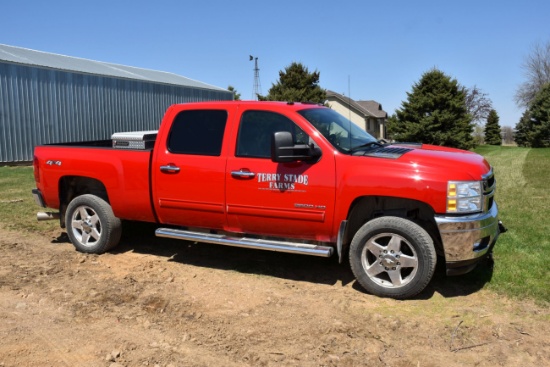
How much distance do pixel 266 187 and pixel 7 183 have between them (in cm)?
1163

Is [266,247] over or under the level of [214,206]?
under

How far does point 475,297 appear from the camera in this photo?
187 inches

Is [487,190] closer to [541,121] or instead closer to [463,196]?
[463,196]

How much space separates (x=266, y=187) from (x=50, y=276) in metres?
2.68

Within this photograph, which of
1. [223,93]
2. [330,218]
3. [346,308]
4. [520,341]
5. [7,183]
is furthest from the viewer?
[223,93]

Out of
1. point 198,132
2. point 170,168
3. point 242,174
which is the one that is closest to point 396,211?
point 242,174

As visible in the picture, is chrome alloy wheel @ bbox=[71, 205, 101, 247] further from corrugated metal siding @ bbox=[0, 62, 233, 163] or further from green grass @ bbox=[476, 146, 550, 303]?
corrugated metal siding @ bbox=[0, 62, 233, 163]

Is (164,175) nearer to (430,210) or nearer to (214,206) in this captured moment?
(214,206)

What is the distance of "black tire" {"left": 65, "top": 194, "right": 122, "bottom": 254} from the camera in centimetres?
626

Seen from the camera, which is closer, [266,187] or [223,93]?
[266,187]

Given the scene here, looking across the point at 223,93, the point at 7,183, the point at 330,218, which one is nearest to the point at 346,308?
the point at 330,218

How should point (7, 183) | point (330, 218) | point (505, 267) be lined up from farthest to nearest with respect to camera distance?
point (7, 183) < point (505, 267) < point (330, 218)

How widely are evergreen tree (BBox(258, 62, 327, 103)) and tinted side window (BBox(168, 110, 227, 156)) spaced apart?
2404 cm

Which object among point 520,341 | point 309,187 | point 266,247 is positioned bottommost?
point 520,341
